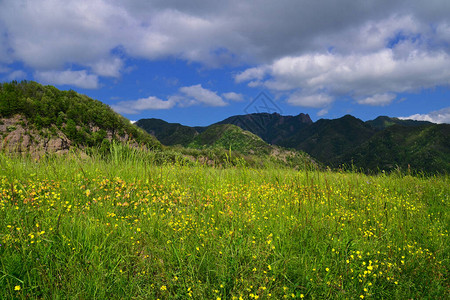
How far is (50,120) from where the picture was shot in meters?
16.4

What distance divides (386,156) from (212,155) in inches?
3254

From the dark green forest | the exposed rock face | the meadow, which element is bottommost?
the meadow

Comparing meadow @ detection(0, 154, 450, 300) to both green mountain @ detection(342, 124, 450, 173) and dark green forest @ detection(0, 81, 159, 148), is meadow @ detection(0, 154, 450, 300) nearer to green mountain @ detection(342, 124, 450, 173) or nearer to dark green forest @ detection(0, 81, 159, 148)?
dark green forest @ detection(0, 81, 159, 148)

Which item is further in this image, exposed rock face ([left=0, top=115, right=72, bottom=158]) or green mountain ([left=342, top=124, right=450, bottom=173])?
green mountain ([left=342, top=124, right=450, bottom=173])

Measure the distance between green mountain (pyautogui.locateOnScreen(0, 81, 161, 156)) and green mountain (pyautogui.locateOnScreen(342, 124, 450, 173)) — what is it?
5571 cm

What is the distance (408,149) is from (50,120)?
322ft

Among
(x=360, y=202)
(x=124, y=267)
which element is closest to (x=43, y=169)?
(x=124, y=267)

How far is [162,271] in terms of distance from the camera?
3211mm

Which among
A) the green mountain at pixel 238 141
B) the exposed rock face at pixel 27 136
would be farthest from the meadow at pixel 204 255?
the green mountain at pixel 238 141

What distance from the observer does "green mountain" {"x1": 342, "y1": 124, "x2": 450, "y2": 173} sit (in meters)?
66.8

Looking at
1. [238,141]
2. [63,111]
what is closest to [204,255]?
[63,111]

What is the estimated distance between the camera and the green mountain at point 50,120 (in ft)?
48.0

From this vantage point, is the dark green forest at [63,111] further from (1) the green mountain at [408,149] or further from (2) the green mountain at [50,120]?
(1) the green mountain at [408,149]

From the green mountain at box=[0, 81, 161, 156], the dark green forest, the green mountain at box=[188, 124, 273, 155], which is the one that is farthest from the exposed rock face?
the green mountain at box=[188, 124, 273, 155]
